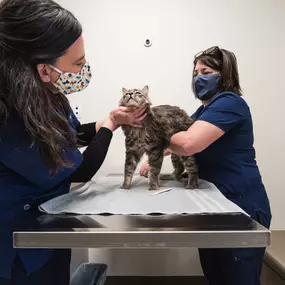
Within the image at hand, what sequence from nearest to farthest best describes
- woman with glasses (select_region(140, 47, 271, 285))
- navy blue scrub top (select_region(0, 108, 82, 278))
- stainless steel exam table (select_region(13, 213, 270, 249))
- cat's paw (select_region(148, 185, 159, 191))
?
stainless steel exam table (select_region(13, 213, 270, 249)) < navy blue scrub top (select_region(0, 108, 82, 278)) < woman with glasses (select_region(140, 47, 271, 285)) < cat's paw (select_region(148, 185, 159, 191))

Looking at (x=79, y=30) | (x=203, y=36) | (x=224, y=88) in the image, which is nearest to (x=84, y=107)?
(x=203, y=36)

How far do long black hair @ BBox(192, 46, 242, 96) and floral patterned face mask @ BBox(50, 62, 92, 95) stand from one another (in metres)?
0.63

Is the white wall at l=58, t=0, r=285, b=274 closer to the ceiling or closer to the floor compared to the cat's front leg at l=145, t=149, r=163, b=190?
closer to the ceiling

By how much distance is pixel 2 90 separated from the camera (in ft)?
2.87

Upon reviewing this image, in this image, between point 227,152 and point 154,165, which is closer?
point 227,152

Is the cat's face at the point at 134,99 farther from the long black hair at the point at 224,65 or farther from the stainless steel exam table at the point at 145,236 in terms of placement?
the stainless steel exam table at the point at 145,236

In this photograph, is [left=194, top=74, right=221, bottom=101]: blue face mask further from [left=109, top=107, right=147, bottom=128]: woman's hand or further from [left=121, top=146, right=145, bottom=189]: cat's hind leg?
[left=121, top=146, right=145, bottom=189]: cat's hind leg

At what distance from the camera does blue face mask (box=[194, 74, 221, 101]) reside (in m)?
1.43

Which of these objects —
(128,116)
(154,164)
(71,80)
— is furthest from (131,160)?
(71,80)

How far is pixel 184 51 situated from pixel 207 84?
908 millimetres

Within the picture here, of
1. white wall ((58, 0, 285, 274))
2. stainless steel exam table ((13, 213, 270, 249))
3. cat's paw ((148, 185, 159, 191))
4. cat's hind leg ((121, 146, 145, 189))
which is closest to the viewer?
stainless steel exam table ((13, 213, 270, 249))

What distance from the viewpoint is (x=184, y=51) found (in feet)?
7.39

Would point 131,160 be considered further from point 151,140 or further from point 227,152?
point 227,152

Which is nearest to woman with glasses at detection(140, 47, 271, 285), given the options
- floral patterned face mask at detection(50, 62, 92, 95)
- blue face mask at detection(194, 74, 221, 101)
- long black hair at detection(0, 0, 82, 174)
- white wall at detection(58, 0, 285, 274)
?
blue face mask at detection(194, 74, 221, 101)
